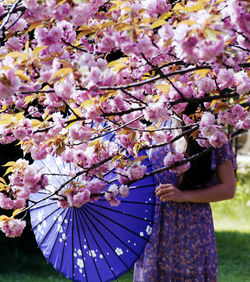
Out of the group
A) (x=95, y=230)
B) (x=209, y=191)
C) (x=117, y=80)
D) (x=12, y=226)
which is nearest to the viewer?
A: (x=117, y=80)

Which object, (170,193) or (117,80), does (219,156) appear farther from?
(117,80)

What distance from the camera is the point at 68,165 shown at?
2441 mm

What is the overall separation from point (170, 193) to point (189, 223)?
0.22 meters

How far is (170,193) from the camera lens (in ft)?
7.47

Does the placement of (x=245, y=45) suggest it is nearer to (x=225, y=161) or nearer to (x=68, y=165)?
(x=225, y=161)

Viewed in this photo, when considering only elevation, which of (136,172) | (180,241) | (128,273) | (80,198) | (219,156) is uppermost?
(219,156)

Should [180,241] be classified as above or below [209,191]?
below

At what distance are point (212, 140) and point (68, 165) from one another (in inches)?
32.8

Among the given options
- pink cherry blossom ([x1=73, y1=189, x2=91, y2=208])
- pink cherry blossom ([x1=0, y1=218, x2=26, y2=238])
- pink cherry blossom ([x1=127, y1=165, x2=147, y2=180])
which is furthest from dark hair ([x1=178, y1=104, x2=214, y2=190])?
pink cherry blossom ([x1=0, y1=218, x2=26, y2=238])

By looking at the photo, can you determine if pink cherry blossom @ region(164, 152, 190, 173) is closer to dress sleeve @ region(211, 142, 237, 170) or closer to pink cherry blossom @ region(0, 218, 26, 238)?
dress sleeve @ region(211, 142, 237, 170)

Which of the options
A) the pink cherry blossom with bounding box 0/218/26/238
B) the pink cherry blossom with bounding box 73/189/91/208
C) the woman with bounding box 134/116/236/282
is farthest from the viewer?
the woman with bounding box 134/116/236/282

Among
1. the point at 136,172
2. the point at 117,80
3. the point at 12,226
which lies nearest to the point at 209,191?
the point at 136,172

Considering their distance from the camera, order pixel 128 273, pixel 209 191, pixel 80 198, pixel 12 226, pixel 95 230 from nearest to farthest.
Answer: pixel 80 198
pixel 12 226
pixel 209 191
pixel 95 230
pixel 128 273

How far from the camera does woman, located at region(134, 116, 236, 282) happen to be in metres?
2.35
